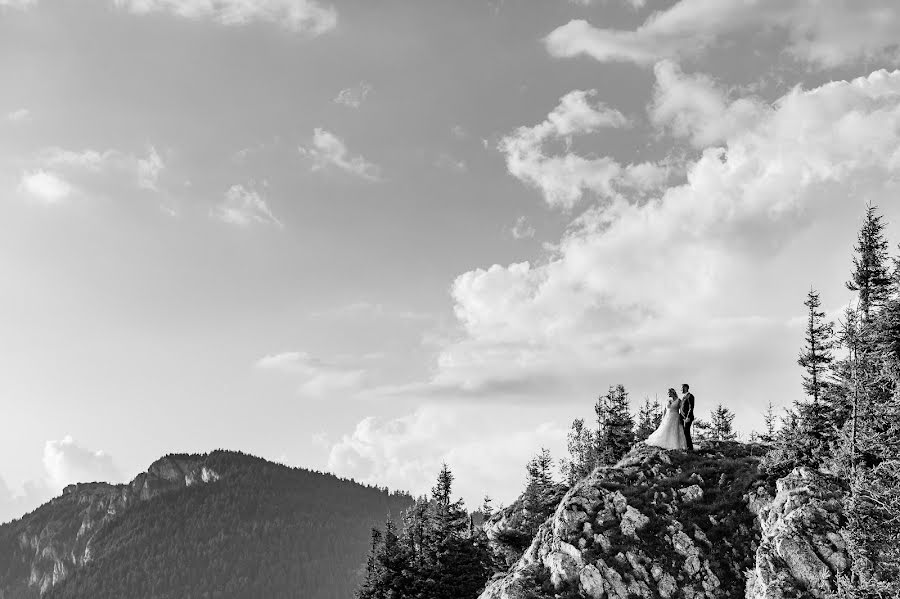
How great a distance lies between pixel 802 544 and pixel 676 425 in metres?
12.9

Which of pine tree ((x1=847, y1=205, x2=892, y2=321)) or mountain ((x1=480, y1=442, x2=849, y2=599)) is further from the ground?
pine tree ((x1=847, y1=205, x2=892, y2=321))

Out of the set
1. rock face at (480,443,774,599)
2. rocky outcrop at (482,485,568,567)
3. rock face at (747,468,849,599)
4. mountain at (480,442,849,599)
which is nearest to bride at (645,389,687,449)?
mountain at (480,442,849,599)

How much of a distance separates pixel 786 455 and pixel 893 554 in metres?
11.5

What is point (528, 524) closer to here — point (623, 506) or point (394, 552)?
point (394, 552)

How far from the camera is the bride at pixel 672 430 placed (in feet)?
150

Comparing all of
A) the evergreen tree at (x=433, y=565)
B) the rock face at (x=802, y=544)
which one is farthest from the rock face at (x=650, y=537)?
the evergreen tree at (x=433, y=565)

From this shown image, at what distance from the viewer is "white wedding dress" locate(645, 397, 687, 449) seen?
45.8 metres

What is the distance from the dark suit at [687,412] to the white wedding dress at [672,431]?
256 mm

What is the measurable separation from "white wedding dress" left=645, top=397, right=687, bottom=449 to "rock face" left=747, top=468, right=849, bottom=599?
8624mm

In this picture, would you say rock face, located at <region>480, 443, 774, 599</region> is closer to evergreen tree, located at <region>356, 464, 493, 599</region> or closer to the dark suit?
the dark suit

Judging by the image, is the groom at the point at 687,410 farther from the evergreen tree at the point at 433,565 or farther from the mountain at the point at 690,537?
the evergreen tree at the point at 433,565

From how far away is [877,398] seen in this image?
41062mm

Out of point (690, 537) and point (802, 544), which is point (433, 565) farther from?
point (802, 544)

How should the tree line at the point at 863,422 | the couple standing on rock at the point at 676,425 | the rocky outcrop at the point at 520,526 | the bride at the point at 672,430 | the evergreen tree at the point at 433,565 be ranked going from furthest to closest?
the rocky outcrop at the point at 520,526 < the evergreen tree at the point at 433,565 < the bride at the point at 672,430 < the couple standing on rock at the point at 676,425 < the tree line at the point at 863,422
